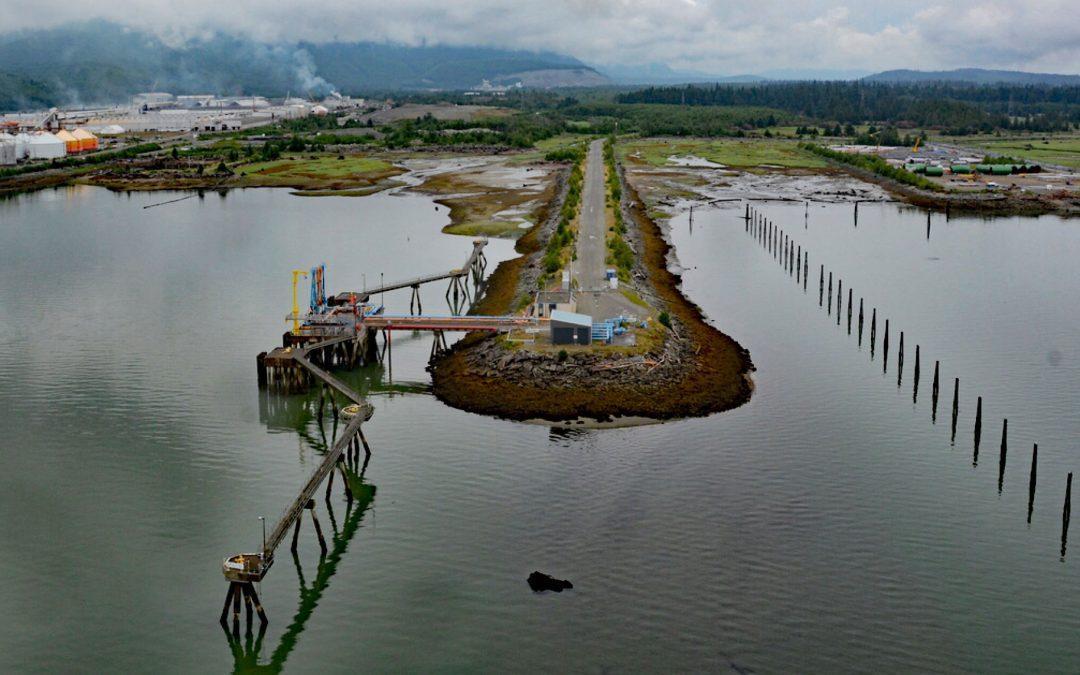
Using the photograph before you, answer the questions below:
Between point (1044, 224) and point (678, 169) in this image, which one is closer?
point (1044, 224)

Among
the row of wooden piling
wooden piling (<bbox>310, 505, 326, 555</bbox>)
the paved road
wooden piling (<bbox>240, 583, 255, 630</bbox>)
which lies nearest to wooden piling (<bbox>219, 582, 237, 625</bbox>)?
wooden piling (<bbox>240, 583, 255, 630</bbox>)

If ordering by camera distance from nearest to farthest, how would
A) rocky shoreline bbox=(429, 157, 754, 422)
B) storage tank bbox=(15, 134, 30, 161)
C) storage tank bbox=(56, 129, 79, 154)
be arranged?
1. rocky shoreline bbox=(429, 157, 754, 422)
2. storage tank bbox=(15, 134, 30, 161)
3. storage tank bbox=(56, 129, 79, 154)

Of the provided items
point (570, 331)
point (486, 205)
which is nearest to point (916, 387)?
point (570, 331)

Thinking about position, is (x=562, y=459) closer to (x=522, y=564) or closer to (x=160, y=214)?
(x=522, y=564)

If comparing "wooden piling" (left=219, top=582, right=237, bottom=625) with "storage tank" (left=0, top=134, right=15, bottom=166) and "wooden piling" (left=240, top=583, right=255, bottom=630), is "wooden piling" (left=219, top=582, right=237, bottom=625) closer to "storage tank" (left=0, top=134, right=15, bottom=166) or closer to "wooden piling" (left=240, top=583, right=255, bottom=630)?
"wooden piling" (left=240, top=583, right=255, bottom=630)

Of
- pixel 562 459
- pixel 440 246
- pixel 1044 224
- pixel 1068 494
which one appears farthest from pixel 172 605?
pixel 1044 224

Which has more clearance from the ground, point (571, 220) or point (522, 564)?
point (571, 220)
